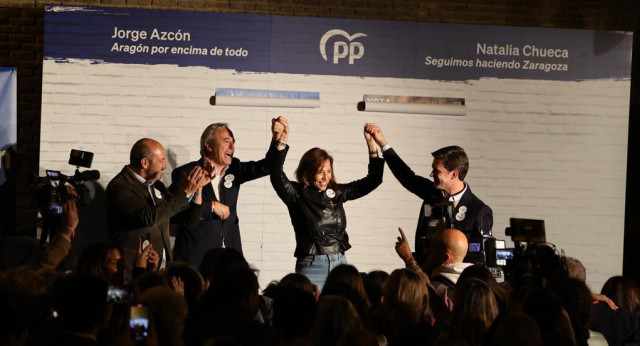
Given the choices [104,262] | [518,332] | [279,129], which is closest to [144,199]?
[279,129]

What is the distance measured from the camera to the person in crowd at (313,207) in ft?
21.6

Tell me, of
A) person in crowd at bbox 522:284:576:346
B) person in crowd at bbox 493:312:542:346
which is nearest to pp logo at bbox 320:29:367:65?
person in crowd at bbox 522:284:576:346

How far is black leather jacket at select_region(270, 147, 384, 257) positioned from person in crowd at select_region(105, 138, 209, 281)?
53cm

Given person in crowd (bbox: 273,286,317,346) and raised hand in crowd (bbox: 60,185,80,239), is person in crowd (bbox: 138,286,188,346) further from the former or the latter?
raised hand in crowd (bbox: 60,185,80,239)

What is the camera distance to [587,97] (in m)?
7.74

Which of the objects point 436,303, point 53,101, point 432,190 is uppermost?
point 53,101

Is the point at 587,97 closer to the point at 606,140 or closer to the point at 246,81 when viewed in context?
the point at 606,140

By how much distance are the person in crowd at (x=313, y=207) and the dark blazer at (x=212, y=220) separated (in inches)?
14.1

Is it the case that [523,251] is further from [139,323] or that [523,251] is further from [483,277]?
[139,323]

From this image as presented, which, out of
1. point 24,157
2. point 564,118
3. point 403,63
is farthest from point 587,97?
point 24,157

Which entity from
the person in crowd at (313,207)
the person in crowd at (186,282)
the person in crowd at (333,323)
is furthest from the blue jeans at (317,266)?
the person in crowd at (333,323)

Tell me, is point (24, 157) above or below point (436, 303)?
above

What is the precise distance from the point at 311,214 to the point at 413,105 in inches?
58.3

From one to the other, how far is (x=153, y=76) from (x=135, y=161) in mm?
1061
